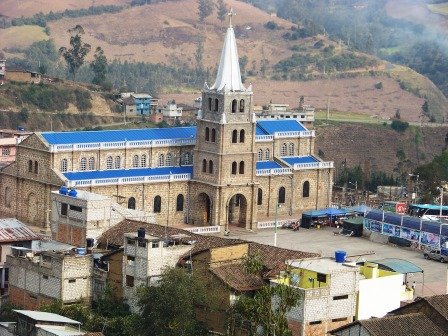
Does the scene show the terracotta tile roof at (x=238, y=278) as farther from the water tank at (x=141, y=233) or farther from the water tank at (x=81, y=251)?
the water tank at (x=81, y=251)

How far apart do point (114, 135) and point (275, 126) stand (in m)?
11.6

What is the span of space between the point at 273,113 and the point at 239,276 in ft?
238

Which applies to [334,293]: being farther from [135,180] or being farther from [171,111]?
[171,111]

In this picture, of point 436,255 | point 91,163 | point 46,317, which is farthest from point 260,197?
point 46,317

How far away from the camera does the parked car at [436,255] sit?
7919cm

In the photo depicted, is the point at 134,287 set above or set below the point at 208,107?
below

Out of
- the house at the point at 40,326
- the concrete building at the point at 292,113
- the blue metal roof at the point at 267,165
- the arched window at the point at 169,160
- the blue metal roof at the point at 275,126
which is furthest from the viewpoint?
the concrete building at the point at 292,113

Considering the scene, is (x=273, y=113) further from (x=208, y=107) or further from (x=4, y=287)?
(x=4, y=287)

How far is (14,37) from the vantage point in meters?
199

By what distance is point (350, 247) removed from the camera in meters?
81.5

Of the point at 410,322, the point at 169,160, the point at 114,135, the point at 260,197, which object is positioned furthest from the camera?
the point at 260,197

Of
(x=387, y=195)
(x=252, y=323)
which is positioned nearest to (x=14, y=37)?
(x=387, y=195)

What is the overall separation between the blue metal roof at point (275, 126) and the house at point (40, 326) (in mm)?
35576

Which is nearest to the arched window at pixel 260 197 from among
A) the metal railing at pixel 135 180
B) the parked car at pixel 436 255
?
the metal railing at pixel 135 180
